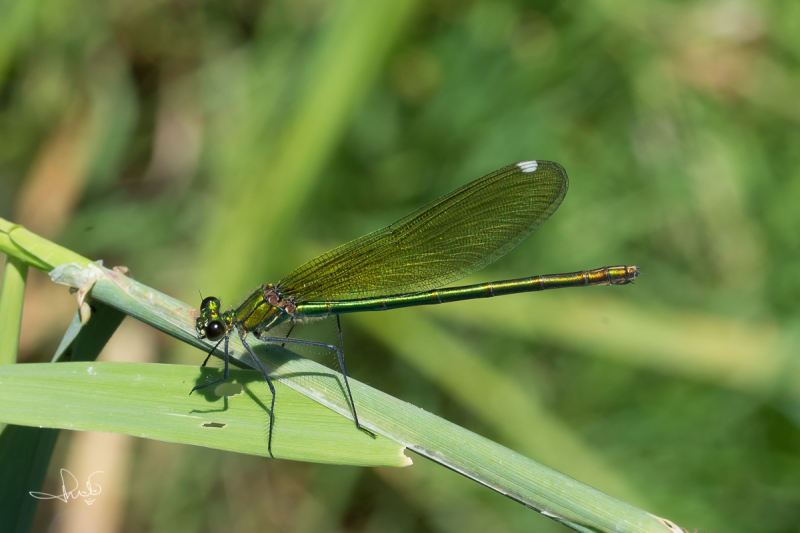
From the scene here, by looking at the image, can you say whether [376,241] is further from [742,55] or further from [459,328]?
[742,55]

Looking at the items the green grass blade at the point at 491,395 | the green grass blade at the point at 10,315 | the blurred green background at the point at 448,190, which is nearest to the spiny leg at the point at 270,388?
the green grass blade at the point at 10,315

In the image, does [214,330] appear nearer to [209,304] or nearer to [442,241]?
[209,304]

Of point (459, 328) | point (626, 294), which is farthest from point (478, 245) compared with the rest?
point (626, 294)

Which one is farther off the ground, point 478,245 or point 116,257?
point 116,257

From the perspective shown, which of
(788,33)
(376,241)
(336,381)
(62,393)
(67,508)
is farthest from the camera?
(788,33)

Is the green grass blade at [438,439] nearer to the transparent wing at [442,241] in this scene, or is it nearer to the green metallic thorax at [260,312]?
the green metallic thorax at [260,312]
